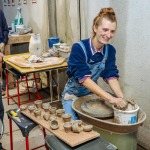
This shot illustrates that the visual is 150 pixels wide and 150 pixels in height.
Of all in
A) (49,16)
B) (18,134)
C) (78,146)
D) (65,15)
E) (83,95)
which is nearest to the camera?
(78,146)

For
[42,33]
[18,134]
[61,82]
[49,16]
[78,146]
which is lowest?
[18,134]

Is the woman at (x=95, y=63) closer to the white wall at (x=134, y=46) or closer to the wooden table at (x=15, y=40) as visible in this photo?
the white wall at (x=134, y=46)

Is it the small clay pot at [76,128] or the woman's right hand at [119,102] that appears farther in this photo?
the woman's right hand at [119,102]

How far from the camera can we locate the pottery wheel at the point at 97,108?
64.4 inches

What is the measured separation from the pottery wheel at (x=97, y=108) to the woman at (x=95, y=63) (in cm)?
8

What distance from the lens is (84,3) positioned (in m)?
2.72

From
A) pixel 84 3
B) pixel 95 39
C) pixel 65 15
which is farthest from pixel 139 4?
pixel 65 15

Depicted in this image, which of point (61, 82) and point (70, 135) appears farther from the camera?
point (61, 82)

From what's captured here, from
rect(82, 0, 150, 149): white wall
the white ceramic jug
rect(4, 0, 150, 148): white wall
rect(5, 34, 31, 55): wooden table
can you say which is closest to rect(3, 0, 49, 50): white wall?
rect(5, 34, 31, 55): wooden table

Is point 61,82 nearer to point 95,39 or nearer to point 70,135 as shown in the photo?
point 95,39

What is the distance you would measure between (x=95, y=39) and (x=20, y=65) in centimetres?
114

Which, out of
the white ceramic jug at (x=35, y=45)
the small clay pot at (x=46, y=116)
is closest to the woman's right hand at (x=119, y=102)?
the small clay pot at (x=46, y=116)

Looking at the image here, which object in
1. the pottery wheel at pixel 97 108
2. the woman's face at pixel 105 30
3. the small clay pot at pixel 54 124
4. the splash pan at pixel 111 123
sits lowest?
the splash pan at pixel 111 123

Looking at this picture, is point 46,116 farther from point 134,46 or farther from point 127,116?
point 134,46
